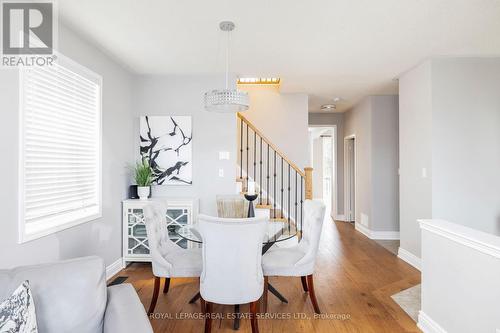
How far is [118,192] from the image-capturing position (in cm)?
351

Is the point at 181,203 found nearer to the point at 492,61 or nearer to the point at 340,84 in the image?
the point at 340,84

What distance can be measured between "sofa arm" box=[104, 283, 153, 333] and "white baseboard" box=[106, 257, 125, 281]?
221 cm

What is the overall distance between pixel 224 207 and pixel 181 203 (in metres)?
0.65

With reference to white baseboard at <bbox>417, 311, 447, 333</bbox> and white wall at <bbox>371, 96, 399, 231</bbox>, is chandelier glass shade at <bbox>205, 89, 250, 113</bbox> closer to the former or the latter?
white baseboard at <bbox>417, 311, 447, 333</bbox>

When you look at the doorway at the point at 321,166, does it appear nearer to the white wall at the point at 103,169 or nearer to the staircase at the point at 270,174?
the staircase at the point at 270,174

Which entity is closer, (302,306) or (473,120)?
(302,306)

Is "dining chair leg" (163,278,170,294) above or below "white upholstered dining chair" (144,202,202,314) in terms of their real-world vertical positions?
below

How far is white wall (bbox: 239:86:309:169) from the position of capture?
5086 millimetres

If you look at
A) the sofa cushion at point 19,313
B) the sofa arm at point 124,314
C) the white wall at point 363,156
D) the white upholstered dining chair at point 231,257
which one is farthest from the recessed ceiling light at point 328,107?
the sofa cushion at point 19,313

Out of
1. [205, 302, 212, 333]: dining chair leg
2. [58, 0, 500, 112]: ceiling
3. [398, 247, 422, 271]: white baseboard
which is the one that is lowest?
[398, 247, 422, 271]: white baseboard

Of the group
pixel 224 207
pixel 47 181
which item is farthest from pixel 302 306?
pixel 47 181

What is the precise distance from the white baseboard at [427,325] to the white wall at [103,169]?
3061mm

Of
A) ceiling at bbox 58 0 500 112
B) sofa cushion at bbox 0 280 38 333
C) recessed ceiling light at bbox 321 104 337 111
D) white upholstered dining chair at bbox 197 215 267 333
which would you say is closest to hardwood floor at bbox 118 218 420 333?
white upholstered dining chair at bbox 197 215 267 333

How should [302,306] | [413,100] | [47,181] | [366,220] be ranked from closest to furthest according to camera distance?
[47,181], [302,306], [413,100], [366,220]
